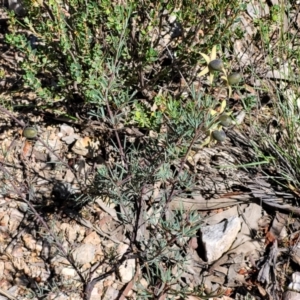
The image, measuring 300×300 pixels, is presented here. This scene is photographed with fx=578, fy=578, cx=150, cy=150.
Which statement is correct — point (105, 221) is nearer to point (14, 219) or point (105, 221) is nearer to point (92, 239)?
point (92, 239)

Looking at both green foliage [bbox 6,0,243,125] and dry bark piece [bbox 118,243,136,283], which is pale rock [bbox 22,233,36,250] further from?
green foliage [bbox 6,0,243,125]

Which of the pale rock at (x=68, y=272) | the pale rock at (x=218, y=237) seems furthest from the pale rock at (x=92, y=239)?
the pale rock at (x=218, y=237)

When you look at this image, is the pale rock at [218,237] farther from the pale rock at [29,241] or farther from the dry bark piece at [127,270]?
the pale rock at [29,241]

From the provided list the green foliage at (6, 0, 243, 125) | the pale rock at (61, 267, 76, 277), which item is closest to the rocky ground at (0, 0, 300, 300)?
the pale rock at (61, 267, 76, 277)

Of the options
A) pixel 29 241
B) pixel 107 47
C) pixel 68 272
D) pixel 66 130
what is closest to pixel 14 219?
pixel 29 241

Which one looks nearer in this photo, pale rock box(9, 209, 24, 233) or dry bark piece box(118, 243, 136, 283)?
dry bark piece box(118, 243, 136, 283)

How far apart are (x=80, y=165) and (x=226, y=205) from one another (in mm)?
717

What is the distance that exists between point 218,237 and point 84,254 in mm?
600

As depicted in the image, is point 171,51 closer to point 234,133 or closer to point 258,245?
point 234,133

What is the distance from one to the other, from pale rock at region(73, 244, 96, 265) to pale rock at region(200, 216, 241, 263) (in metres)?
0.50

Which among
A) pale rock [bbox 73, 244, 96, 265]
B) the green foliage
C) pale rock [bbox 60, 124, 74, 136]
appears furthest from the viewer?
pale rock [bbox 60, 124, 74, 136]

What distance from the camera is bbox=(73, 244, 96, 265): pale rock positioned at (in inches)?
99.2

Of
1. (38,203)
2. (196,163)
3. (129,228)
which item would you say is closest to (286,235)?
(196,163)

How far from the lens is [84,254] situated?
2527 mm
